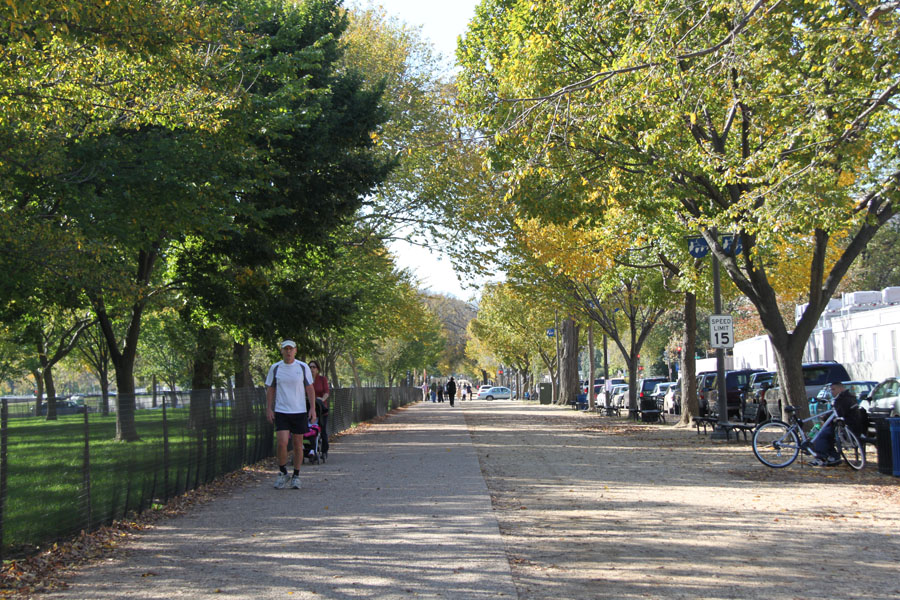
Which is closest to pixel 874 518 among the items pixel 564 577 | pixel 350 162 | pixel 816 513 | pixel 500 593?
pixel 816 513

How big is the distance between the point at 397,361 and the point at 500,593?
6350 cm

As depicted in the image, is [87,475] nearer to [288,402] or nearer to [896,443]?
[288,402]

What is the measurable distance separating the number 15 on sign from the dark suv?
10.6m

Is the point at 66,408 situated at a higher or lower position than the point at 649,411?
higher

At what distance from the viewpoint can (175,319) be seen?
37.3m

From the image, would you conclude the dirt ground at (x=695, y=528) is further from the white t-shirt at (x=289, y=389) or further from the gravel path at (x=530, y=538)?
the white t-shirt at (x=289, y=389)

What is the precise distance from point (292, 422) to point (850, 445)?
8.16 meters

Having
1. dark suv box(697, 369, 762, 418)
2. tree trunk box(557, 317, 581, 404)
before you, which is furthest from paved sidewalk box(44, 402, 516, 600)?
tree trunk box(557, 317, 581, 404)

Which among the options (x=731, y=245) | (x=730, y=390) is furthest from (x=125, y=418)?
(x=730, y=390)

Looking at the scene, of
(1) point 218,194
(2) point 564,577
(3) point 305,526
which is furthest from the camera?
(1) point 218,194

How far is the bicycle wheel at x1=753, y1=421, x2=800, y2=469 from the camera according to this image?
1370 cm

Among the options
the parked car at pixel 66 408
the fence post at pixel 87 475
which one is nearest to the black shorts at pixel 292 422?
the fence post at pixel 87 475

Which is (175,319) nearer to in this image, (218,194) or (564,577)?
(218,194)

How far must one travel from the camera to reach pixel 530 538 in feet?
25.7
